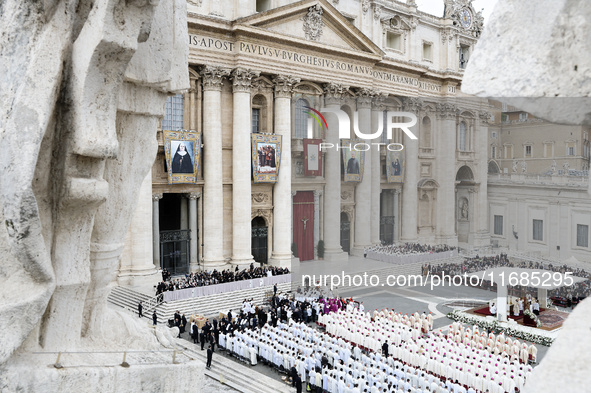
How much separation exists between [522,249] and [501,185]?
263 inches

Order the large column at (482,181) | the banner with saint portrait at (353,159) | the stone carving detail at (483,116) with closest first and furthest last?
the banner with saint portrait at (353,159) < the large column at (482,181) < the stone carving detail at (483,116)

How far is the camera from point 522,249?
41562mm

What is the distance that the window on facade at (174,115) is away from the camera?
95.7ft

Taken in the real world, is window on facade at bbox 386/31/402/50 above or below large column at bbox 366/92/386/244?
above

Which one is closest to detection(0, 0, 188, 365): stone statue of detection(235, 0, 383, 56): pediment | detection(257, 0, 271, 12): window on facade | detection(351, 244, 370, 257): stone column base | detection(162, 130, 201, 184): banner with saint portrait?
detection(162, 130, 201, 184): banner with saint portrait

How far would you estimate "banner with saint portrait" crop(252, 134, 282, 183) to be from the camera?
30656 mm

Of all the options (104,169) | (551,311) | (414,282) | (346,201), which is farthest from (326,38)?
(104,169)

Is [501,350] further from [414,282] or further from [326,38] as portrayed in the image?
[326,38]

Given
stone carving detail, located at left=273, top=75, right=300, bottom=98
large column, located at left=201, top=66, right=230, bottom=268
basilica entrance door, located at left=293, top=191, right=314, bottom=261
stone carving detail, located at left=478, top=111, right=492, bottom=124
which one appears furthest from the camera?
stone carving detail, located at left=478, top=111, right=492, bottom=124

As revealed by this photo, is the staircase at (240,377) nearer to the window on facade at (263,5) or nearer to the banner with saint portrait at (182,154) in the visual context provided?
the banner with saint portrait at (182,154)

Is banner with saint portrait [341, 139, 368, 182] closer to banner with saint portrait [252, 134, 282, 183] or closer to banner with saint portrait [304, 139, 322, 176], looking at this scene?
banner with saint portrait [304, 139, 322, 176]

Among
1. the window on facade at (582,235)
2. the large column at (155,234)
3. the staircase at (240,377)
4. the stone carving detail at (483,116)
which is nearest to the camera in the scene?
the staircase at (240,377)

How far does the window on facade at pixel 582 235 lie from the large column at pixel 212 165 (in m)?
24.9

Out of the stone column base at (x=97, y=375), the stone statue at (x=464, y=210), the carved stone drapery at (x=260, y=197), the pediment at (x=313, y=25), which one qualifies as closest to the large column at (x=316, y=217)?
the carved stone drapery at (x=260, y=197)
